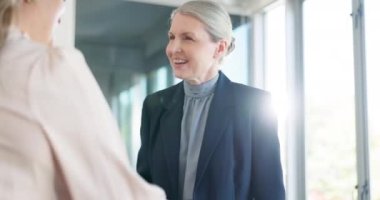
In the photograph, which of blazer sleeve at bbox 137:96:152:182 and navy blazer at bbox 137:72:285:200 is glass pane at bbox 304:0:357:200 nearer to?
navy blazer at bbox 137:72:285:200

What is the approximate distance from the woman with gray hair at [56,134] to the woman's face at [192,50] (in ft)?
2.84

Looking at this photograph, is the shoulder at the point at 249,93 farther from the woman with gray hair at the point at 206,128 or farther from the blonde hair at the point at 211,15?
the blonde hair at the point at 211,15

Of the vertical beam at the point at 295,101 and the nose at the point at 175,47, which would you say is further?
the vertical beam at the point at 295,101

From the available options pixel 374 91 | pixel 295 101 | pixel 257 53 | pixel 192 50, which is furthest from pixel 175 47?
pixel 257 53

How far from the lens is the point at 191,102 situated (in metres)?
1.60

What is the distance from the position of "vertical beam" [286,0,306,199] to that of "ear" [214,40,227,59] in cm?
172

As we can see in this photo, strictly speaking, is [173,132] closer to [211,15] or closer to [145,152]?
[145,152]

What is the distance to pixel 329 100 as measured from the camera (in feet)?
9.71

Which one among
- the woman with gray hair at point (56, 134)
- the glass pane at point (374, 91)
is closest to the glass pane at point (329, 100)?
the glass pane at point (374, 91)

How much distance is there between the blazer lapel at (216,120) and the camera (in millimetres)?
1475

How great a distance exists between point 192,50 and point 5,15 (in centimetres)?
89

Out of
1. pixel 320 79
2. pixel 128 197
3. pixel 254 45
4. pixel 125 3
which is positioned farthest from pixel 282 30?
pixel 128 197

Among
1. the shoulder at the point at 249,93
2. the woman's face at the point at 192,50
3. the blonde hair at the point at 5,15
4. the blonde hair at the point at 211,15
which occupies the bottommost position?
the shoulder at the point at 249,93

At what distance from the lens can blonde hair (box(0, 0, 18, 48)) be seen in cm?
75
